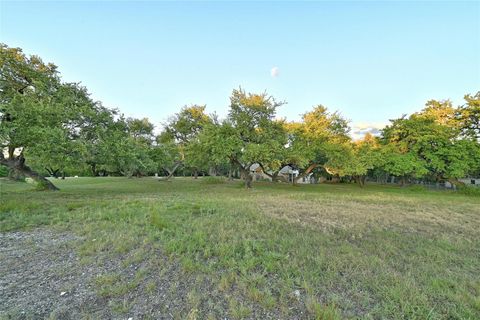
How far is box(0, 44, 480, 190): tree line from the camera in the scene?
32.1 ft

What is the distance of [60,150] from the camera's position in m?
9.55

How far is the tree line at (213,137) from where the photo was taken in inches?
386

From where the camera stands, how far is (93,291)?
8.93 ft

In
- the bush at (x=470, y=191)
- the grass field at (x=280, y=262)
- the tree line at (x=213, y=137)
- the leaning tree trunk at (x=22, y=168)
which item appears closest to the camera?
the grass field at (x=280, y=262)

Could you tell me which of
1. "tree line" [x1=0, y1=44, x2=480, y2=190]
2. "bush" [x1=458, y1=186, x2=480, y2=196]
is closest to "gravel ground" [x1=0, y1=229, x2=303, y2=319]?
"tree line" [x1=0, y1=44, x2=480, y2=190]

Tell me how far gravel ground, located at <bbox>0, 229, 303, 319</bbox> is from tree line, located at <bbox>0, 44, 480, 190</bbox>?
7630 millimetres

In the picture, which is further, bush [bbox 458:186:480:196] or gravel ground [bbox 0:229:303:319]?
bush [bbox 458:186:480:196]

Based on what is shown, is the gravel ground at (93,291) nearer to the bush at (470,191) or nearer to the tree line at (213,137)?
the tree line at (213,137)

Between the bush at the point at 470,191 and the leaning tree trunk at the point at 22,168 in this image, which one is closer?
the leaning tree trunk at the point at 22,168

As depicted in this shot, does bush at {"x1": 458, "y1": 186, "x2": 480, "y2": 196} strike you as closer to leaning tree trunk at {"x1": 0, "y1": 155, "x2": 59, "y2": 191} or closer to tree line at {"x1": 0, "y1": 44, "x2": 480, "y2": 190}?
tree line at {"x1": 0, "y1": 44, "x2": 480, "y2": 190}

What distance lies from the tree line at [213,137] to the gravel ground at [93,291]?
763 cm

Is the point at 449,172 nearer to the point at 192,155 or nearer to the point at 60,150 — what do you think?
the point at 192,155

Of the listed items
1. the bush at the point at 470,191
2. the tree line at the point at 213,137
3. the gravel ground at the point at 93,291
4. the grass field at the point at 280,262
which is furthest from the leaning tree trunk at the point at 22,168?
the bush at the point at 470,191

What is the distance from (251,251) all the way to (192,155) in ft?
49.3
